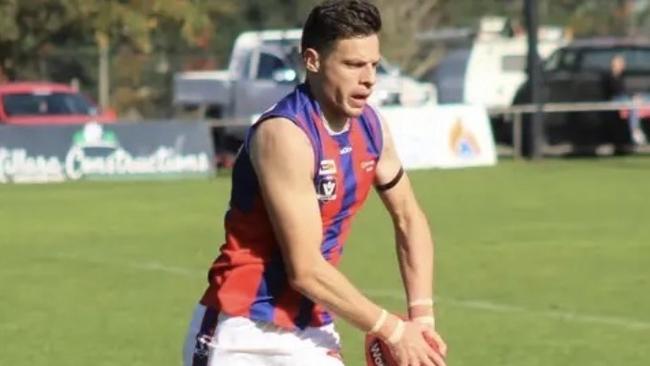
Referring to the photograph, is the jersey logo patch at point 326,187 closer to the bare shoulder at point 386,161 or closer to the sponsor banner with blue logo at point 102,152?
the bare shoulder at point 386,161

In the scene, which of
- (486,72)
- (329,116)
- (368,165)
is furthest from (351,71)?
(486,72)

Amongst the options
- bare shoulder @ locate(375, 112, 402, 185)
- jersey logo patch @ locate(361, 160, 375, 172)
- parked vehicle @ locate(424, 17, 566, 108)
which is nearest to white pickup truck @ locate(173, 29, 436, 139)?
parked vehicle @ locate(424, 17, 566, 108)

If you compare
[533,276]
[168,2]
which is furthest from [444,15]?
[533,276]

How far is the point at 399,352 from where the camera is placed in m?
5.38

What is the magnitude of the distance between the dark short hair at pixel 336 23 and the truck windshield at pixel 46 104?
25.2m

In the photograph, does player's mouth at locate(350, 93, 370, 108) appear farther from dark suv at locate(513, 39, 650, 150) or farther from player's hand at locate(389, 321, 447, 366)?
dark suv at locate(513, 39, 650, 150)

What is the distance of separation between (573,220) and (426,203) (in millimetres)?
2712

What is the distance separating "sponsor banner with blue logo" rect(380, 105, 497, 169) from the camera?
27172 mm

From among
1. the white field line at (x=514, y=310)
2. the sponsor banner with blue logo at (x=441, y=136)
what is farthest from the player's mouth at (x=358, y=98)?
the sponsor banner with blue logo at (x=441, y=136)

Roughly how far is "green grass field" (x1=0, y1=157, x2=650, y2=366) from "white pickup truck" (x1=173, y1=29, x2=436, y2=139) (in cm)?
764

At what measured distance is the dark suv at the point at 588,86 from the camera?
31422 millimetres

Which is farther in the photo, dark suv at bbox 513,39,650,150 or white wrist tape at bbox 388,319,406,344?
dark suv at bbox 513,39,650,150

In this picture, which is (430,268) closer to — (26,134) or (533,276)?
(533,276)

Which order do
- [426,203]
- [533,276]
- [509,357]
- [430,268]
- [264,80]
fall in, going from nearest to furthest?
[430,268] → [509,357] → [533,276] → [426,203] → [264,80]
